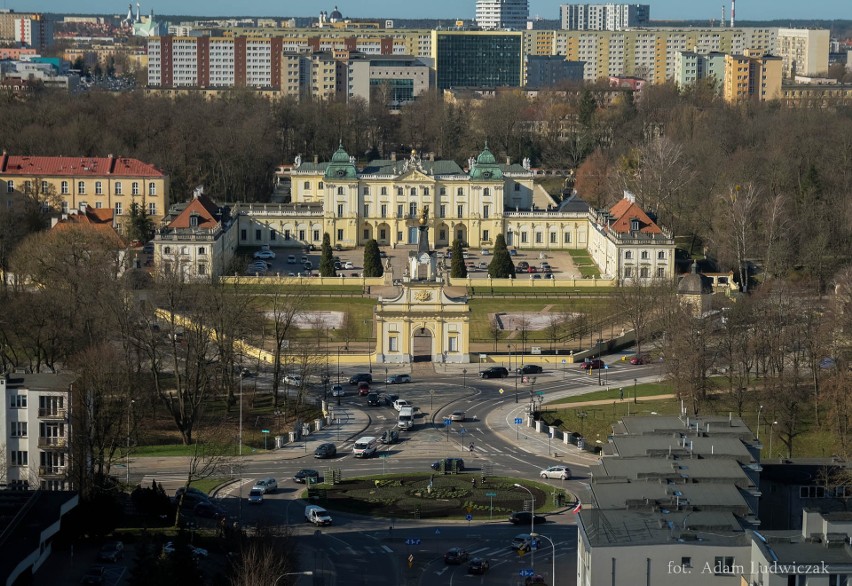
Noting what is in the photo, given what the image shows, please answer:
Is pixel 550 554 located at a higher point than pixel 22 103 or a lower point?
lower

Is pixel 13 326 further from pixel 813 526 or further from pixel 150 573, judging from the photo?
pixel 813 526

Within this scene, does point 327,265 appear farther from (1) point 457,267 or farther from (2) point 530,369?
(2) point 530,369

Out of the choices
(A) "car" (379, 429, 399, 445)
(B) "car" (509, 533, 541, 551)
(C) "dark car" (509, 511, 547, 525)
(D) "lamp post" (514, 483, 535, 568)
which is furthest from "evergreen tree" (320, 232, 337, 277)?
(B) "car" (509, 533, 541, 551)

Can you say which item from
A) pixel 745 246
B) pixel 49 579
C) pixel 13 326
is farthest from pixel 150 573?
pixel 745 246

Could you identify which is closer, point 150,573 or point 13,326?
point 150,573

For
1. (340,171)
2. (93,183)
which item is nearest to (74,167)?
(93,183)

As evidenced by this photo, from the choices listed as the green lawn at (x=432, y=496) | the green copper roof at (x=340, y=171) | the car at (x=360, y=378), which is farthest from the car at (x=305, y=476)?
the green copper roof at (x=340, y=171)

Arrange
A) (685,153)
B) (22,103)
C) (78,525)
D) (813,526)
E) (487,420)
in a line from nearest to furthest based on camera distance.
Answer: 1. (813,526)
2. (78,525)
3. (487,420)
4. (685,153)
5. (22,103)
